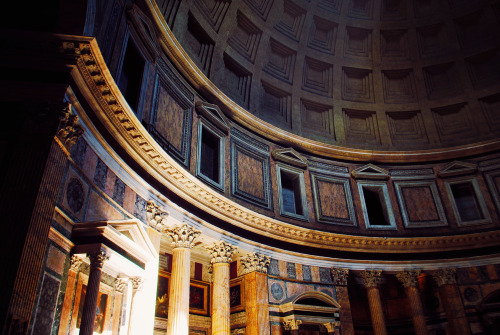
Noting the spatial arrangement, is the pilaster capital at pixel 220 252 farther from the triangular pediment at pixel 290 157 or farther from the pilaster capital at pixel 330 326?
the triangular pediment at pixel 290 157

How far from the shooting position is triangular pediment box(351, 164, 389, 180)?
17123mm

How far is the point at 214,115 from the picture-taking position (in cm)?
1366

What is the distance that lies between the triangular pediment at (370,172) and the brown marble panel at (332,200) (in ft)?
3.22

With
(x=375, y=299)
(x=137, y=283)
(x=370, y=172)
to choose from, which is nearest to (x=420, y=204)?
(x=370, y=172)

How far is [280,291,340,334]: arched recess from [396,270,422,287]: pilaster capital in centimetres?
336

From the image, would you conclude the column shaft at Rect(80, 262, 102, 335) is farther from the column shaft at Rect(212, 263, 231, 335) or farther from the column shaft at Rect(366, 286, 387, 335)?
the column shaft at Rect(366, 286, 387, 335)

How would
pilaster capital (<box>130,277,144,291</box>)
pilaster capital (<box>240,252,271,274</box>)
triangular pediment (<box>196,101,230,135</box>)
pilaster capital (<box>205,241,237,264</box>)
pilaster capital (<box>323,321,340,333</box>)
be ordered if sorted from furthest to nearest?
1. triangular pediment (<box>196,101,230,135</box>)
2. pilaster capital (<box>323,321,340,333</box>)
3. pilaster capital (<box>240,252,271,274</box>)
4. pilaster capital (<box>205,241,237,264</box>)
5. pilaster capital (<box>130,277,144,291</box>)

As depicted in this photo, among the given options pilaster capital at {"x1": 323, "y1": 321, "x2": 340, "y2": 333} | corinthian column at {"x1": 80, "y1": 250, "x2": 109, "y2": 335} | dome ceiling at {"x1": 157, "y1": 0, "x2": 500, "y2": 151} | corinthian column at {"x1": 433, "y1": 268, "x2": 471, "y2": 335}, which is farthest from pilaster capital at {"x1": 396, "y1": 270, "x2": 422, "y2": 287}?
corinthian column at {"x1": 80, "y1": 250, "x2": 109, "y2": 335}

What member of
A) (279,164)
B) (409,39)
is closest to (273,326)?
(279,164)

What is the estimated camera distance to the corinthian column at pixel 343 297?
44.1 ft

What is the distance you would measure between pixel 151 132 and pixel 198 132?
2554 millimetres

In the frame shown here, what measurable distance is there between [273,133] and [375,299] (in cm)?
734

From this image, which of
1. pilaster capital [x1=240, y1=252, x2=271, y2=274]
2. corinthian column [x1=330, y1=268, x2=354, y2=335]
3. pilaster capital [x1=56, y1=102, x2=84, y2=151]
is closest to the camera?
pilaster capital [x1=56, y1=102, x2=84, y2=151]

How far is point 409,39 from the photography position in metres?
19.2
